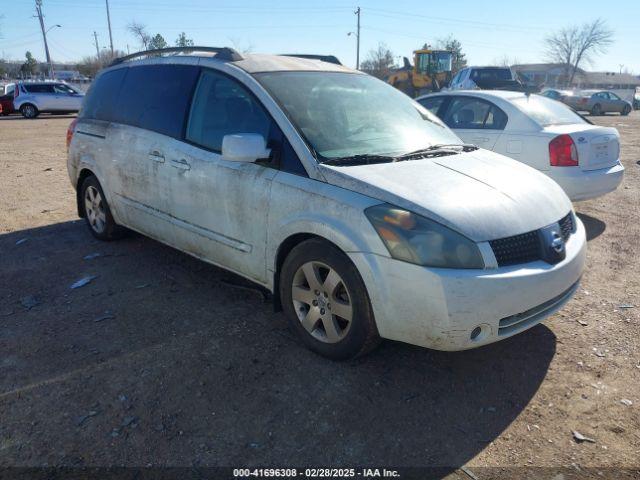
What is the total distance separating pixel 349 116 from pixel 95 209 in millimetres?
3225

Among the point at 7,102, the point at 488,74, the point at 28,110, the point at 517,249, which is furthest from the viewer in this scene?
the point at 7,102

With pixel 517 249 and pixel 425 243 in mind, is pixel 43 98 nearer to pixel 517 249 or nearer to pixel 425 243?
pixel 425 243

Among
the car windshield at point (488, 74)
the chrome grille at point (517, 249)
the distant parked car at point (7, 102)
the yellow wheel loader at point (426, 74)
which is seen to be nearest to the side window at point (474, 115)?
the chrome grille at point (517, 249)

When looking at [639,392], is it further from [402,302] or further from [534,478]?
[402,302]

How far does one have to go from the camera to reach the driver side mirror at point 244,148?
3328 mm

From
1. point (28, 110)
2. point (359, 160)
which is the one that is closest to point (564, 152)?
point (359, 160)

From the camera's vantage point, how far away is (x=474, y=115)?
6.85 metres

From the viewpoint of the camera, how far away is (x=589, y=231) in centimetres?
607

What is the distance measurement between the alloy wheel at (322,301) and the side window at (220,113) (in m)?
1.02

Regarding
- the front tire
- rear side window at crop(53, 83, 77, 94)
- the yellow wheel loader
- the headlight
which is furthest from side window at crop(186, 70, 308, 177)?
rear side window at crop(53, 83, 77, 94)

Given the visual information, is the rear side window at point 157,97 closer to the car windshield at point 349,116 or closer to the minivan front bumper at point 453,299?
the car windshield at point 349,116

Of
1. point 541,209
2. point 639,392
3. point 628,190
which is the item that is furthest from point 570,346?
point 628,190

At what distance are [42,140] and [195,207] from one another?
14528 mm

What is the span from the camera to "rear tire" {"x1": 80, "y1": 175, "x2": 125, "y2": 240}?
5328mm
